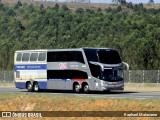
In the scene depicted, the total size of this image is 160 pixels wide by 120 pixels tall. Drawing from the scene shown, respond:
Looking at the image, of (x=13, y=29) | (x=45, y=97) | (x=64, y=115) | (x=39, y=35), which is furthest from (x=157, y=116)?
(x=13, y=29)

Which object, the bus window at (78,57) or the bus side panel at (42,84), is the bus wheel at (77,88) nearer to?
the bus window at (78,57)

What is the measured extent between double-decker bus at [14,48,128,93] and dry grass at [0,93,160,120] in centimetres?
747

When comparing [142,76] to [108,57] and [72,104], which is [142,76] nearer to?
[108,57]

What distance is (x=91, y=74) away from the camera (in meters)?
39.7

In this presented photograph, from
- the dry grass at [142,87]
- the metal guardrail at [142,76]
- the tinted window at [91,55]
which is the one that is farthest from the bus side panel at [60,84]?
the metal guardrail at [142,76]

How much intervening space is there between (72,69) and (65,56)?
158 centimetres

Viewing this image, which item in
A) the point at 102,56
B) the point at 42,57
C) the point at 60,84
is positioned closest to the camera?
the point at 102,56

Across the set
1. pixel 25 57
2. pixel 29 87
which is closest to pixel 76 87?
pixel 29 87

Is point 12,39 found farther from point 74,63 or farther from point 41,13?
point 74,63

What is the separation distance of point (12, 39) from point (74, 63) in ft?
220

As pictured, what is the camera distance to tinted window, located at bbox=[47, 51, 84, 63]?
40.7 metres

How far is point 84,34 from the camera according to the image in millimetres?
100188

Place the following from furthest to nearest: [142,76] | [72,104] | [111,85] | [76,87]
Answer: [142,76] < [76,87] < [111,85] < [72,104]

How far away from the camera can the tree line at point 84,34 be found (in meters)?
67.7
